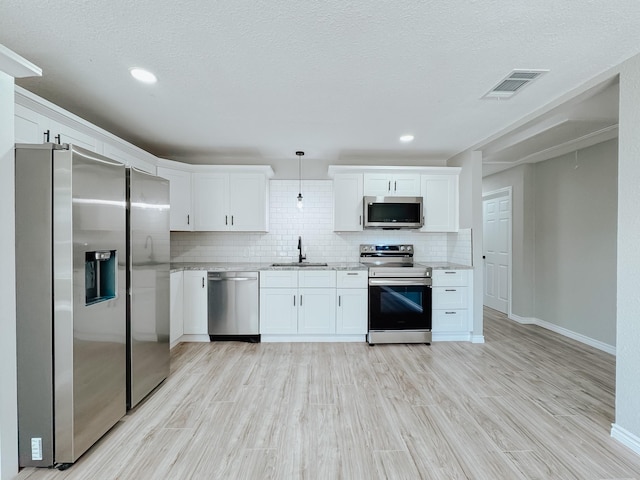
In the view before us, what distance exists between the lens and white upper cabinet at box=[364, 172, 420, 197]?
4094 millimetres

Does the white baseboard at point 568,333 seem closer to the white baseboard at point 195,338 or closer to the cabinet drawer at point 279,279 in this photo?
the cabinet drawer at point 279,279

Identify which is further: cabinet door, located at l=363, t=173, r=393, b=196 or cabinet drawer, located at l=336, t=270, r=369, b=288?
cabinet door, located at l=363, t=173, r=393, b=196


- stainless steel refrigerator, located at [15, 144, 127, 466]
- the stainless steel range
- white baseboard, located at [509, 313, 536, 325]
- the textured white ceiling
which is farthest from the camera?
white baseboard, located at [509, 313, 536, 325]

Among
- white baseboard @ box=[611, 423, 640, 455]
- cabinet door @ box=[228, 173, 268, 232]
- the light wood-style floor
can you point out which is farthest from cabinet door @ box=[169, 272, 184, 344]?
white baseboard @ box=[611, 423, 640, 455]

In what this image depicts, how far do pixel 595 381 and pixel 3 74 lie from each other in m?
4.74

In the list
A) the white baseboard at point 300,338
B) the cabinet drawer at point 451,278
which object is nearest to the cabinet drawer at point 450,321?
the cabinet drawer at point 451,278

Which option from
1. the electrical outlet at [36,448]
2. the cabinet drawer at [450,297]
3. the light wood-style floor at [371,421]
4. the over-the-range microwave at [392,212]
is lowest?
the light wood-style floor at [371,421]

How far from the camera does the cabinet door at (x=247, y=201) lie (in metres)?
4.01

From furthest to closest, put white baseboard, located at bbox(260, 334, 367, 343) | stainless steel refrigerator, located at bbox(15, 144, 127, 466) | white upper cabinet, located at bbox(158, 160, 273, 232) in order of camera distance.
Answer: white upper cabinet, located at bbox(158, 160, 273, 232) < white baseboard, located at bbox(260, 334, 367, 343) < stainless steel refrigerator, located at bbox(15, 144, 127, 466)

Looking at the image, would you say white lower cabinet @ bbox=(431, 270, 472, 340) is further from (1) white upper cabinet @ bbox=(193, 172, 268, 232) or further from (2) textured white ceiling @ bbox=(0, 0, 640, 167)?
(1) white upper cabinet @ bbox=(193, 172, 268, 232)

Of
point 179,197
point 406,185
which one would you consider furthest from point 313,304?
point 179,197

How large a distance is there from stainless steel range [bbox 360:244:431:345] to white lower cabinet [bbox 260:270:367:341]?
15 centimetres

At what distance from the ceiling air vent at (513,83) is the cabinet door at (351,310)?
2.35 metres

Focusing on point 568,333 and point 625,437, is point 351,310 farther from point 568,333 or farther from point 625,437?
point 568,333
